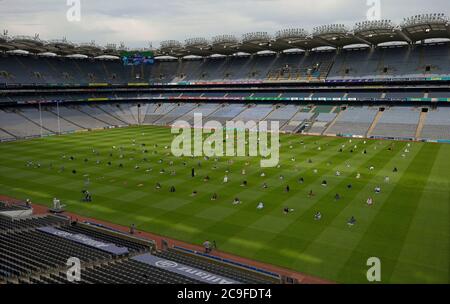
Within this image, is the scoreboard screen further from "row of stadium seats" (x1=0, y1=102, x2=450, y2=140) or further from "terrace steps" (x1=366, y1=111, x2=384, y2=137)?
"terrace steps" (x1=366, y1=111, x2=384, y2=137)

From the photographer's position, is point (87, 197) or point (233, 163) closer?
point (87, 197)

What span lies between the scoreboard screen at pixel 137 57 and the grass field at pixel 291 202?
150 feet

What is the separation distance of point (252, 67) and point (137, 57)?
31.4m

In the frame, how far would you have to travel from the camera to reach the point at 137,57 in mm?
99375

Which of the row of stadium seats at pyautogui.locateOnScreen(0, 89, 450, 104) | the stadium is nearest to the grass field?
the stadium

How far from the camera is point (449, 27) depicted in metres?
68.9

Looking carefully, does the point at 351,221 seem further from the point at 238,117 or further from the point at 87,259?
the point at 238,117

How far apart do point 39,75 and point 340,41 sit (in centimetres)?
7533

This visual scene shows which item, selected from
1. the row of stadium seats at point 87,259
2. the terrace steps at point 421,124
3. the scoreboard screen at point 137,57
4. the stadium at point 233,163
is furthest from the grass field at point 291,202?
the scoreboard screen at point 137,57

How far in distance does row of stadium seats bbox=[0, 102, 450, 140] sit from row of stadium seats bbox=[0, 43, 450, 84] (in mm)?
8316

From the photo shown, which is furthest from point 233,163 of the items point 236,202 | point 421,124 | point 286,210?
point 421,124

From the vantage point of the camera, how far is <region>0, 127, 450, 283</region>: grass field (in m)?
23.6

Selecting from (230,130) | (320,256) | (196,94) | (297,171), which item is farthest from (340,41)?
(320,256)

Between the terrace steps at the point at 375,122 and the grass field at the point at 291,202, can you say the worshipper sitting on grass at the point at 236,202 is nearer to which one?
the grass field at the point at 291,202
